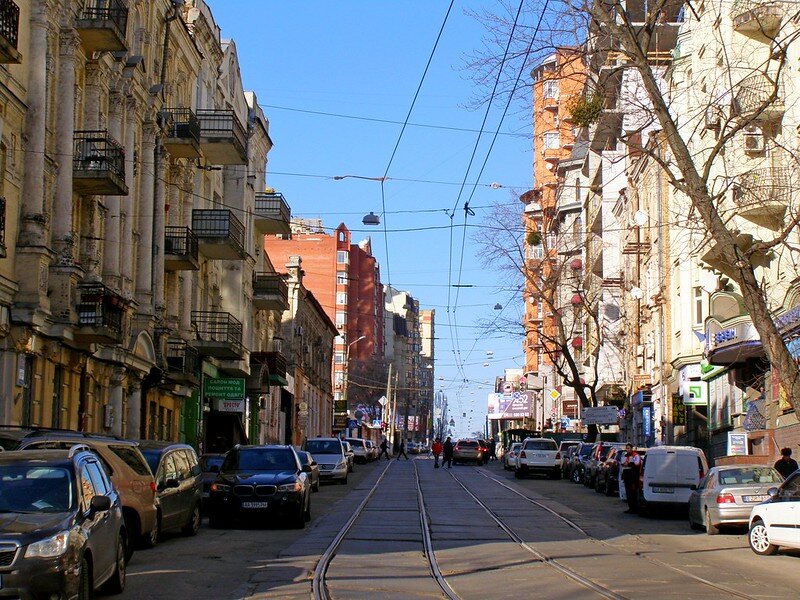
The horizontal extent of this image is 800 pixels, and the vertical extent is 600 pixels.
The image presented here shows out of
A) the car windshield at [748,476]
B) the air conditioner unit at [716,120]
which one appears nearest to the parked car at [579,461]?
the air conditioner unit at [716,120]

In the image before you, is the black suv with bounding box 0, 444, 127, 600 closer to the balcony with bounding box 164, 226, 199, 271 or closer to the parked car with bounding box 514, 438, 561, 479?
the balcony with bounding box 164, 226, 199, 271

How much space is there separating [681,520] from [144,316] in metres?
17.5

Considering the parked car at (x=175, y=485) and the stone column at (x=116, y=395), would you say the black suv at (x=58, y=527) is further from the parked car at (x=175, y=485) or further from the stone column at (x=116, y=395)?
the stone column at (x=116, y=395)

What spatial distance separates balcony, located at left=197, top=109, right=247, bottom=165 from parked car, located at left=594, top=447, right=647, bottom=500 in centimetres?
1790

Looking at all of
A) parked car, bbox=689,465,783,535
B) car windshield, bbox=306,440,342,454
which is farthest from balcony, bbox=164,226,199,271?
parked car, bbox=689,465,783,535

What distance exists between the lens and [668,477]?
2783 centimetres

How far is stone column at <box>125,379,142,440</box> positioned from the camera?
34.9 meters

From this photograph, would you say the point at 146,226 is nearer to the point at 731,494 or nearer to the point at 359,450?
the point at 731,494

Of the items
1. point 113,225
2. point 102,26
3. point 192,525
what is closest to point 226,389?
point 113,225

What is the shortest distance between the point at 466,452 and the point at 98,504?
61.1m

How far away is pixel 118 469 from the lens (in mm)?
16594

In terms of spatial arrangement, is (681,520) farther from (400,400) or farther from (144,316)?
(400,400)

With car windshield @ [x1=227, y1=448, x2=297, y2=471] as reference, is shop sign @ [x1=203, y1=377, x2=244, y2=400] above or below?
above

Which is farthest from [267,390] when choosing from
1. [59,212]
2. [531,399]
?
[531,399]
